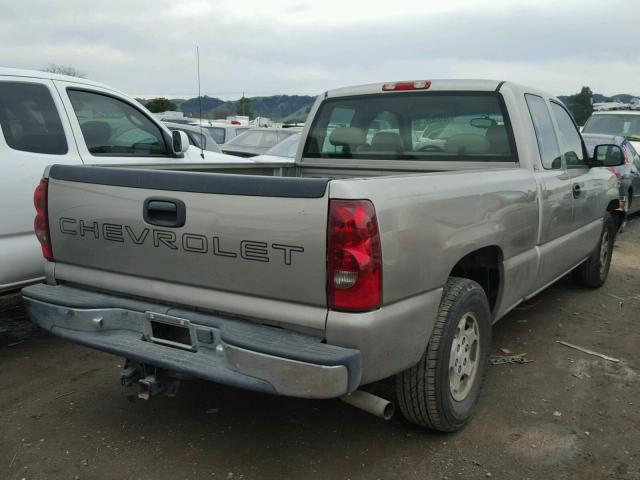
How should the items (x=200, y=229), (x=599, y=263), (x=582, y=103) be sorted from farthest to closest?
(x=582, y=103)
(x=599, y=263)
(x=200, y=229)

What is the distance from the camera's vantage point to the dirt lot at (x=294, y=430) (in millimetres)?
2926

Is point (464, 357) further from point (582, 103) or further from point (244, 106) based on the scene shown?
point (582, 103)

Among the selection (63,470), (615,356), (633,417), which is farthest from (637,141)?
(63,470)

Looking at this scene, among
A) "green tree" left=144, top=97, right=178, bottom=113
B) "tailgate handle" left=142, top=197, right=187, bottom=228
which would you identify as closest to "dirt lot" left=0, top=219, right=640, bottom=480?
"tailgate handle" left=142, top=197, right=187, bottom=228

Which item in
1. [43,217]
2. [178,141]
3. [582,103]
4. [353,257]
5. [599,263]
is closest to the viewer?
[353,257]

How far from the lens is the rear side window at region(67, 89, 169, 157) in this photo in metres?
4.91

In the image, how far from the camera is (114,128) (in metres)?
5.21

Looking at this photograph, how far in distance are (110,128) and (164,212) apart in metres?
2.72

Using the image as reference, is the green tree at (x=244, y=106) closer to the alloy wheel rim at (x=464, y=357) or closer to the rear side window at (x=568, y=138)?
the rear side window at (x=568, y=138)

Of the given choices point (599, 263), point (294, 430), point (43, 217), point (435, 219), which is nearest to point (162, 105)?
point (599, 263)

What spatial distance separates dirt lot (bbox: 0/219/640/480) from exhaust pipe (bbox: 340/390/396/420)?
13.4 inches

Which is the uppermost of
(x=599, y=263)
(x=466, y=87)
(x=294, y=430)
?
(x=466, y=87)

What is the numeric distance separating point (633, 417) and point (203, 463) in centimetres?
239

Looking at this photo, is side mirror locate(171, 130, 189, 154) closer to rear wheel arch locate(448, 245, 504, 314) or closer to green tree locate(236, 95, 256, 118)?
rear wheel arch locate(448, 245, 504, 314)
